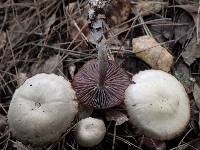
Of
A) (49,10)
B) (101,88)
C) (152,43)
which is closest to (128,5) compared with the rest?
(152,43)

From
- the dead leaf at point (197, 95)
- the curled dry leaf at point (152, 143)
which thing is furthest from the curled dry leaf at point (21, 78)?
the dead leaf at point (197, 95)

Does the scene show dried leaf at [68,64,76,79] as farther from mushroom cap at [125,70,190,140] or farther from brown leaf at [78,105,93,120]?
mushroom cap at [125,70,190,140]

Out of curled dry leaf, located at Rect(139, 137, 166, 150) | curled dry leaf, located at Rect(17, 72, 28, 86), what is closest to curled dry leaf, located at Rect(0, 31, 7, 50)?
curled dry leaf, located at Rect(17, 72, 28, 86)

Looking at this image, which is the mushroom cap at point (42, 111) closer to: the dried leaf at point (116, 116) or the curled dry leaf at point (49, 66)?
the dried leaf at point (116, 116)

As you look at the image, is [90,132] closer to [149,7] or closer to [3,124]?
[3,124]

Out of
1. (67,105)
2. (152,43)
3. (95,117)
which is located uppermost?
(152,43)

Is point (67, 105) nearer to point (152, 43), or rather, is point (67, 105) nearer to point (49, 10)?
point (152, 43)
